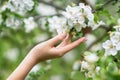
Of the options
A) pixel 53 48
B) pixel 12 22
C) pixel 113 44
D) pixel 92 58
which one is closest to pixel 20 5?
pixel 12 22

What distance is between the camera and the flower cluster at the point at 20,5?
145 inches

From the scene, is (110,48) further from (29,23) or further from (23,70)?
(29,23)

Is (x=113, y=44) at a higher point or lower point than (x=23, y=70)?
higher

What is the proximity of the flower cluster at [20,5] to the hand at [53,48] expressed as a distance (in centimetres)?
137

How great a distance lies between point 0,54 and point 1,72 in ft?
0.90

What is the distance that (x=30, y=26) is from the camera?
14.2 feet

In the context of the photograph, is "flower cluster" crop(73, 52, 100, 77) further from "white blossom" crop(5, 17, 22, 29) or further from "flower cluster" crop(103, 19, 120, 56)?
"white blossom" crop(5, 17, 22, 29)

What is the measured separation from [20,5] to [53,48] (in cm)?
147

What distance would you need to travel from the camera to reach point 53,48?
232 centimetres

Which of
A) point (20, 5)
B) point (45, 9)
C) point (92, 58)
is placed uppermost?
point (45, 9)

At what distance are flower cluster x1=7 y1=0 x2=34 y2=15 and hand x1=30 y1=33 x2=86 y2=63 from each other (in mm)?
1367

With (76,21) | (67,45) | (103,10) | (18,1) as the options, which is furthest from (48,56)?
(18,1)

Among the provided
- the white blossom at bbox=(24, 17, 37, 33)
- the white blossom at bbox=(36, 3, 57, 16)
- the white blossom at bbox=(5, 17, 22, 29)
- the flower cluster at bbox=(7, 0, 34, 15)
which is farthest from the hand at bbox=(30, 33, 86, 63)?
the white blossom at bbox=(36, 3, 57, 16)

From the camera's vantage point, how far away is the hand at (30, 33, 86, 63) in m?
2.28
